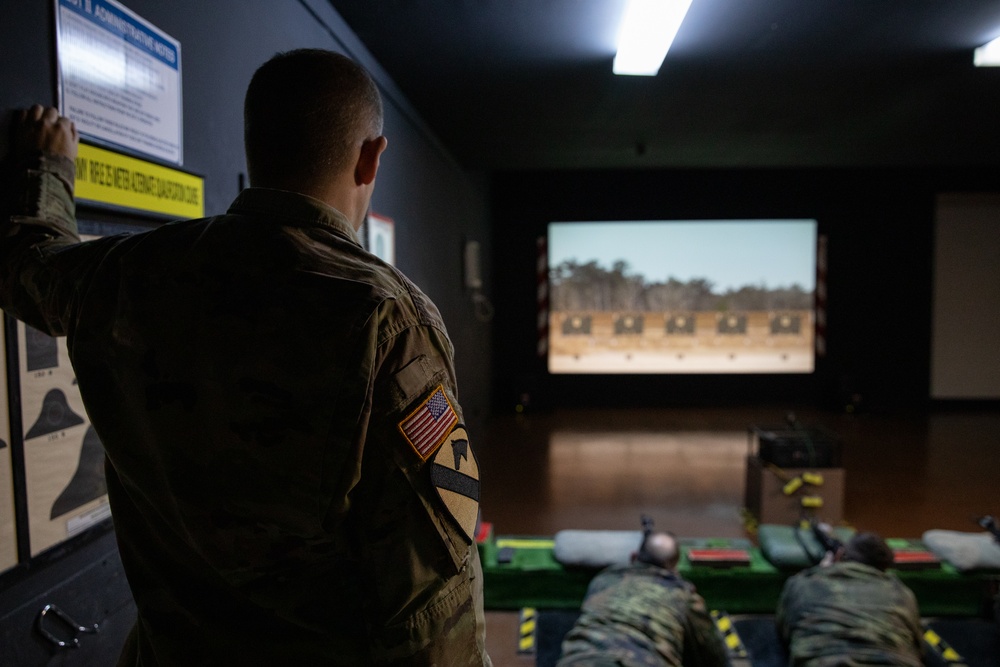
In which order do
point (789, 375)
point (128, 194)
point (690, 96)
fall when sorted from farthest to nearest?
point (789, 375) → point (690, 96) → point (128, 194)

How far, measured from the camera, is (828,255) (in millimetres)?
7008

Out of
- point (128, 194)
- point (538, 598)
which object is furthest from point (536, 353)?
point (128, 194)

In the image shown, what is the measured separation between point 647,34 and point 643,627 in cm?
210

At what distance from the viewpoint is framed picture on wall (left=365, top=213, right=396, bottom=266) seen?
2.57 m

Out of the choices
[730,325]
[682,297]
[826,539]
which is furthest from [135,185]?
[730,325]

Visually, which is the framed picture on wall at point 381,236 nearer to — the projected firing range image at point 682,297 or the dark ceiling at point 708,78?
the dark ceiling at point 708,78

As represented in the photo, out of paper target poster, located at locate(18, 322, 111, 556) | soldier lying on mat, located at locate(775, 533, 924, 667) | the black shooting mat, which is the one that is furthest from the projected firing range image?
paper target poster, located at locate(18, 322, 111, 556)

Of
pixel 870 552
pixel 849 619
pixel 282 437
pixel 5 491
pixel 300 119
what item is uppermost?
pixel 300 119

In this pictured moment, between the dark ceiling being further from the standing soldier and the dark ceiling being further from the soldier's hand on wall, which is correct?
the standing soldier

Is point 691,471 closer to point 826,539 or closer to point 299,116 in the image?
point 826,539

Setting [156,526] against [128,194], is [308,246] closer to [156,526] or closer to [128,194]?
[156,526]

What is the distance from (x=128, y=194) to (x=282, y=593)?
2.89 ft

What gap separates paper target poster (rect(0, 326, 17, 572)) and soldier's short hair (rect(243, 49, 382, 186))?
0.56 m

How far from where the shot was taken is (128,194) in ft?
4.10
